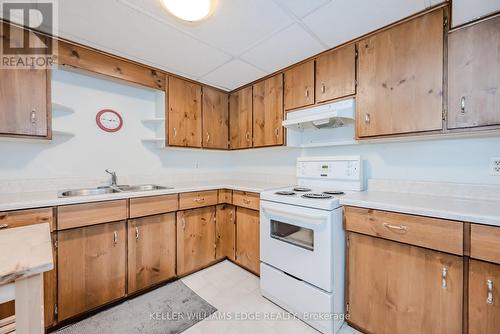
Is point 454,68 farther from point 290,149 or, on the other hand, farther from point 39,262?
point 39,262

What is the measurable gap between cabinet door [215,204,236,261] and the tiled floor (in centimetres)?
16

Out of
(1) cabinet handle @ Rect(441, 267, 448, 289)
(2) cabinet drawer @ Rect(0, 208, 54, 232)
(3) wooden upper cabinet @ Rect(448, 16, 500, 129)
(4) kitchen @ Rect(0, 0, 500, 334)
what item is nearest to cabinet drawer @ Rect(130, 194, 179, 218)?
(4) kitchen @ Rect(0, 0, 500, 334)

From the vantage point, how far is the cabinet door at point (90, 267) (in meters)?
1.49

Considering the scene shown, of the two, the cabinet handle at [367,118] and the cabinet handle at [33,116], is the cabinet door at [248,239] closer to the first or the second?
the cabinet handle at [367,118]

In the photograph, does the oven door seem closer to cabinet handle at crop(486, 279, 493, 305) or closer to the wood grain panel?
cabinet handle at crop(486, 279, 493, 305)

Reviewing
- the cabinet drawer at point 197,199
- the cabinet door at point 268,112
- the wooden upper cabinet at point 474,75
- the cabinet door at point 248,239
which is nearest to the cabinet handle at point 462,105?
the wooden upper cabinet at point 474,75

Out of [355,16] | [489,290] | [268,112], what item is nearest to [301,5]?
[355,16]

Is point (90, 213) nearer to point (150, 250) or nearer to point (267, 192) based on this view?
point (150, 250)

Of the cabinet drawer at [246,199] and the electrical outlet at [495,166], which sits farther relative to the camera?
the cabinet drawer at [246,199]

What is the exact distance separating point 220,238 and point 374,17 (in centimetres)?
250

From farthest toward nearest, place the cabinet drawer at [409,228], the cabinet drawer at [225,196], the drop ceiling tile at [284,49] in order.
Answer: the cabinet drawer at [225,196], the drop ceiling tile at [284,49], the cabinet drawer at [409,228]

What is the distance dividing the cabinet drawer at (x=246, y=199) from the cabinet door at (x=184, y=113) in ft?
2.73

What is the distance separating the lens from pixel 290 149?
8.35ft

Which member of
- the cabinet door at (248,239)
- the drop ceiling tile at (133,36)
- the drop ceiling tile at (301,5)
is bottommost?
the cabinet door at (248,239)
